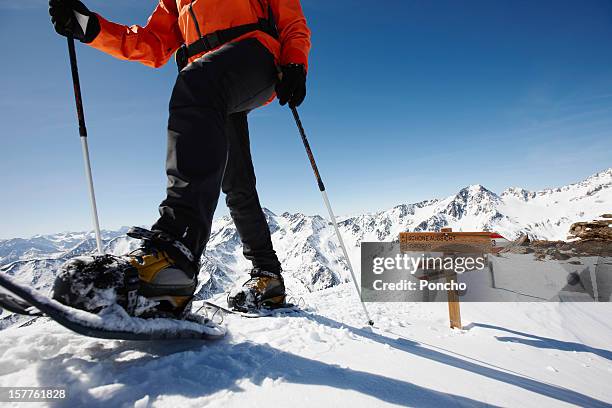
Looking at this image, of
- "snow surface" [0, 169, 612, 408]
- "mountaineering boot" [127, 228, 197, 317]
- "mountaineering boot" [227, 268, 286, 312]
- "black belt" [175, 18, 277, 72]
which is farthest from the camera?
"mountaineering boot" [227, 268, 286, 312]

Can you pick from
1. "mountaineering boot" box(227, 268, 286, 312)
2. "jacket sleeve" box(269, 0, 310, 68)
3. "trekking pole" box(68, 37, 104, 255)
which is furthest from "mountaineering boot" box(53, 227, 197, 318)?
"jacket sleeve" box(269, 0, 310, 68)

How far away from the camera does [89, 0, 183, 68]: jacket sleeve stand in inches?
81.4

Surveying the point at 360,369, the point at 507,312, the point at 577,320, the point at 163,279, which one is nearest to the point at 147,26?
the point at 163,279

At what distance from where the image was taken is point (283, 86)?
203 centimetres

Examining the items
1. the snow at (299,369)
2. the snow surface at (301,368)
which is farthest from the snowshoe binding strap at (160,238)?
the snow at (299,369)

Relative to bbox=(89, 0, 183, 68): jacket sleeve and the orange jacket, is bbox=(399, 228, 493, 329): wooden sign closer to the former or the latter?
the orange jacket

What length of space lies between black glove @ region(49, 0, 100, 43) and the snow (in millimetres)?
1857

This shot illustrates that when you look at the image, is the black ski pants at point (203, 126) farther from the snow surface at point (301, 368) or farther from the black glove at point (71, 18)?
the black glove at point (71, 18)

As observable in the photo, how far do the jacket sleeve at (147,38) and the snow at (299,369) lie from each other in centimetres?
186

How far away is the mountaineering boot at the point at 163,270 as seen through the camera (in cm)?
132

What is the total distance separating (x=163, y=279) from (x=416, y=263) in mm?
3525

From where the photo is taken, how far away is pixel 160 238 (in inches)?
54.8

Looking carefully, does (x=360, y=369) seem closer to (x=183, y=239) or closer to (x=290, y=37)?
(x=183, y=239)

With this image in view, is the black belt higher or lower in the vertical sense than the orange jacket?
lower
